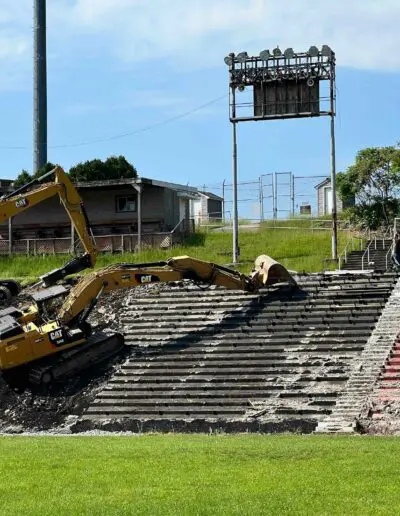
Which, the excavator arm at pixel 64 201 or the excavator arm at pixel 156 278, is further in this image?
the excavator arm at pixel 64 201

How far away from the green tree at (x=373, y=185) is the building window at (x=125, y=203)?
455 inches

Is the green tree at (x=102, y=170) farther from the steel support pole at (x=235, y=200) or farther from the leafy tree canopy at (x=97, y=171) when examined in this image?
the steel support pole at (x=235, y=200)

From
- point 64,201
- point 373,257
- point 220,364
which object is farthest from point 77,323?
point 373,257

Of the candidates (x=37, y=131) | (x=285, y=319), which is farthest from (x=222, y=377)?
(x=37, y=131)

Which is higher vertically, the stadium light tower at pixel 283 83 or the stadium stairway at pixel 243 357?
the stadium light tower at pixel 283 83

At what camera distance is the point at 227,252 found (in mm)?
48094

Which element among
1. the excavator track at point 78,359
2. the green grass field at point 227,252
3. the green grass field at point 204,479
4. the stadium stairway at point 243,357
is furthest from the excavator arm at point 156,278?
the green grass field at point 204,479

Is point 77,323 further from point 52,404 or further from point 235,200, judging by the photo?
point 235,200

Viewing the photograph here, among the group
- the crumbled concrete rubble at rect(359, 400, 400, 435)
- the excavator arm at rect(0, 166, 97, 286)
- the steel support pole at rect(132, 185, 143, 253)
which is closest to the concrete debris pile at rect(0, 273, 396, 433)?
the crumbled concrete rubble at rect(359, 400, 400, 435)

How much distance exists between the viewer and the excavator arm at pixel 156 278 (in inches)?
1202

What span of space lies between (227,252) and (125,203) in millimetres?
8905

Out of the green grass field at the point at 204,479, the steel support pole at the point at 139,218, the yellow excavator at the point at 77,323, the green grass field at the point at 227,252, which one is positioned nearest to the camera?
the green grass field at the point at 204,479

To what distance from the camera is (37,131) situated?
234 ft

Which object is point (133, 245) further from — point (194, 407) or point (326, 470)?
point (326, 470)
